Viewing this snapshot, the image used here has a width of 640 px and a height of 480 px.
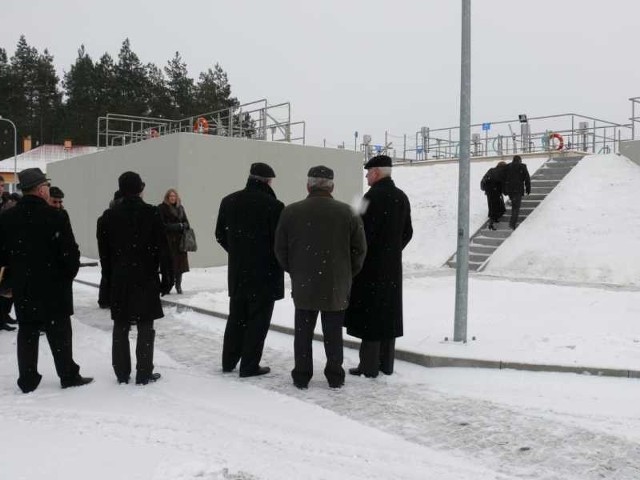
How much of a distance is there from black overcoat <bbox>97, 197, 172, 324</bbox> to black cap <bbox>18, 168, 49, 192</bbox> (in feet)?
1.96

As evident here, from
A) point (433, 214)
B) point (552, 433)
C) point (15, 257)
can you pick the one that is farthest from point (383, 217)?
point (433, 214)

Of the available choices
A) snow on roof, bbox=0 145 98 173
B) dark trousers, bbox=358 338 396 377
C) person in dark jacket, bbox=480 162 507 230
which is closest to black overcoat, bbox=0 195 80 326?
dark trousers, bbox=358 338 396 377

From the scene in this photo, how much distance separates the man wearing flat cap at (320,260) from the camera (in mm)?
5266

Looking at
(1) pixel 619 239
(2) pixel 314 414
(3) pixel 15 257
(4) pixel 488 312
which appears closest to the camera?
(2) pixel 314 414

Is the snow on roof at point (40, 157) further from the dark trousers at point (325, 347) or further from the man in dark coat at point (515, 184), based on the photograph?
the dark trousers at point (325, 347)

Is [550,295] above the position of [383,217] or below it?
below

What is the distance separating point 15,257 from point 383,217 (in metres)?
3.13

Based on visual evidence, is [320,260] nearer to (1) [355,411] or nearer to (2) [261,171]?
(2) [261,171]

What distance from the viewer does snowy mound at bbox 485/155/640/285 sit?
13.0 meters

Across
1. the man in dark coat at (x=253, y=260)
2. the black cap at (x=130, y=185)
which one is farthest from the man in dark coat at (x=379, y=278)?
the black cap at (x=130, y=185)

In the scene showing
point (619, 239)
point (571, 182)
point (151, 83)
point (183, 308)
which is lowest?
point (183, 308)

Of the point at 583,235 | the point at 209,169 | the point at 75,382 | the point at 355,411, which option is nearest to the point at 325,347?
the point at 355,411

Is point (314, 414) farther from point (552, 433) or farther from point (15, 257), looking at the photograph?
point (15, 257)

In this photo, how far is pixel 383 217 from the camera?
5.61m
